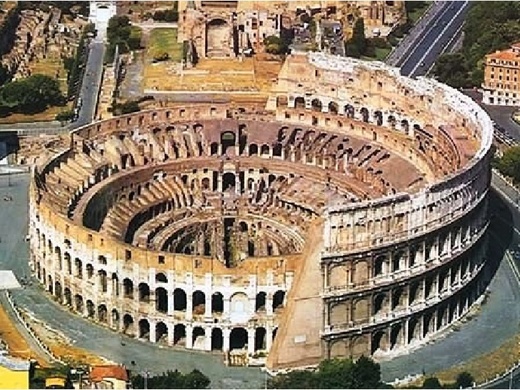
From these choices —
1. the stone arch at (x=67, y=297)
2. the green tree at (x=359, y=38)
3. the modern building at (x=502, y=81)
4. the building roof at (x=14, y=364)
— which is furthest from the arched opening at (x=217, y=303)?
the green tree at (x=359, y=38)

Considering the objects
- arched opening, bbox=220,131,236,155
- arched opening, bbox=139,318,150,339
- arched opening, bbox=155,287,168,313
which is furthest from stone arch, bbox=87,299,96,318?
arched opening, bbox=220,131,236,155

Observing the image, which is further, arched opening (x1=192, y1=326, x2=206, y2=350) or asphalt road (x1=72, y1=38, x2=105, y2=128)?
asphalt road (x1=72, y1=38, x2=105, y2=128)

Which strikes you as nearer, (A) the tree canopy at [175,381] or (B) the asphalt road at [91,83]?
(A) the tree canopy at [175,381]

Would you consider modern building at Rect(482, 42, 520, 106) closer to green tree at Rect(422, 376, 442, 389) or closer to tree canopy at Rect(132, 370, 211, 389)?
green tree at Rect(422, 376, 442, 389)

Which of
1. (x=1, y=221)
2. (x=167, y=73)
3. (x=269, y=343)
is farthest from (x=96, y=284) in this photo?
(x=167, y=73)

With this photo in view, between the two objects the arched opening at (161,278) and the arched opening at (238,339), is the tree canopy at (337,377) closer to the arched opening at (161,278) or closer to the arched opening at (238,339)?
the arched opening at (238,339)
